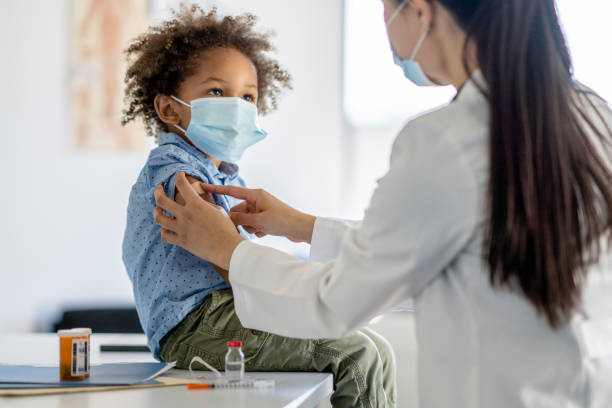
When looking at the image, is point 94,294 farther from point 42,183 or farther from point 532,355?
point 532,355

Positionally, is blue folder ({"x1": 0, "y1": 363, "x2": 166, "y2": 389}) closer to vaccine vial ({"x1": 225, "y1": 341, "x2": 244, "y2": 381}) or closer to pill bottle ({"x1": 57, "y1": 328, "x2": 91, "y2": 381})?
pill bottle ({"x1": 57, "y1": 328, "x2": 91, "y2": 381})

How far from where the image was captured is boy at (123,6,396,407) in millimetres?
1497

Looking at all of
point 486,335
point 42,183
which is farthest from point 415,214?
point 42,183

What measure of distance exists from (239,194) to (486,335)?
713 mm

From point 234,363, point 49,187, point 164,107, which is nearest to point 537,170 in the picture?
point 234,363

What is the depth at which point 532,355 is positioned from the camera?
99 centimetres

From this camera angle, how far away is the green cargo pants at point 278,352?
1.49 metres

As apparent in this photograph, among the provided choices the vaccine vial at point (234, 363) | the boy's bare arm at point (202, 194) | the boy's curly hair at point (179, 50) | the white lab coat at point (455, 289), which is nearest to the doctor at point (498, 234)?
the white lab coat at point (455, 289)

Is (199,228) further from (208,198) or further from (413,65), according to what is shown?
(413,65)

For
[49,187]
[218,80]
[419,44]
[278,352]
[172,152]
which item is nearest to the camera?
[419,44]

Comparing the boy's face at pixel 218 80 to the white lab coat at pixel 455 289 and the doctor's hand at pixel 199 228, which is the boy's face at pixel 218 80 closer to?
the doctor's hand at pixel 199 228

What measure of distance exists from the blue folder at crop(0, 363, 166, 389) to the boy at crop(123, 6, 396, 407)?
0.08 meters

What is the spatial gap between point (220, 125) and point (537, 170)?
94 centimetres

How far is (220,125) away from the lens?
1.73 m
